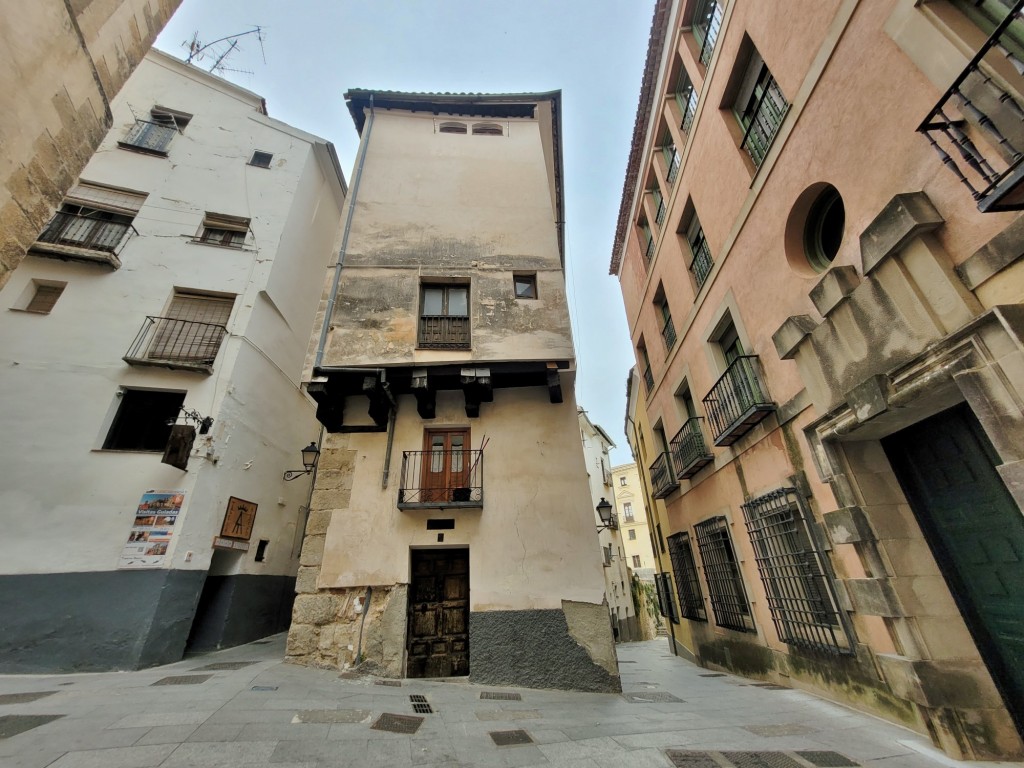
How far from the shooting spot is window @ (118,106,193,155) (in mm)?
11375

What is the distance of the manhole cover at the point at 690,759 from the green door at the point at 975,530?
2596mm

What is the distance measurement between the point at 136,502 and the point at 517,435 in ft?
23.9

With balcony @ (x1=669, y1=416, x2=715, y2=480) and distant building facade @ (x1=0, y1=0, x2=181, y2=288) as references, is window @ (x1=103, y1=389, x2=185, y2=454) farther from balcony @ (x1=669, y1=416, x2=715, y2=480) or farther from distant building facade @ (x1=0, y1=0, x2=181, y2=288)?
balcony @ (x1=669, y1=416, x2=715, y2=480)

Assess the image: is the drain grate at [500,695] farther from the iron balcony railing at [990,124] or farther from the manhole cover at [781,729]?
the iron balcony railing at [990,124]

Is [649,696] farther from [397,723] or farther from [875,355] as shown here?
[875,355]

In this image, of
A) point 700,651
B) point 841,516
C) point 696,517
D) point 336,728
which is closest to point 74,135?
point 336,728

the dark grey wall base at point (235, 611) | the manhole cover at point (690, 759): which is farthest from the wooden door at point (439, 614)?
the dark grey wall base at point (235, 611)

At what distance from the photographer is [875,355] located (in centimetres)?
390

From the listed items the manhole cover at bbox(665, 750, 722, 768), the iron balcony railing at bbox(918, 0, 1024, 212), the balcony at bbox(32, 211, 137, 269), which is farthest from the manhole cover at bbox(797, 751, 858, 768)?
the balcony at bbox(32, 211, 137, 269)

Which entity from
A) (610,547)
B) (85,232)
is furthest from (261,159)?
(610,547)

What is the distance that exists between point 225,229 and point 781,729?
14.9m

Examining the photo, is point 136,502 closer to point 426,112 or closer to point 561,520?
point 561,520

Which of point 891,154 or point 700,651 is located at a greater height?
point 891,154

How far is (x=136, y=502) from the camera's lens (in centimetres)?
760
